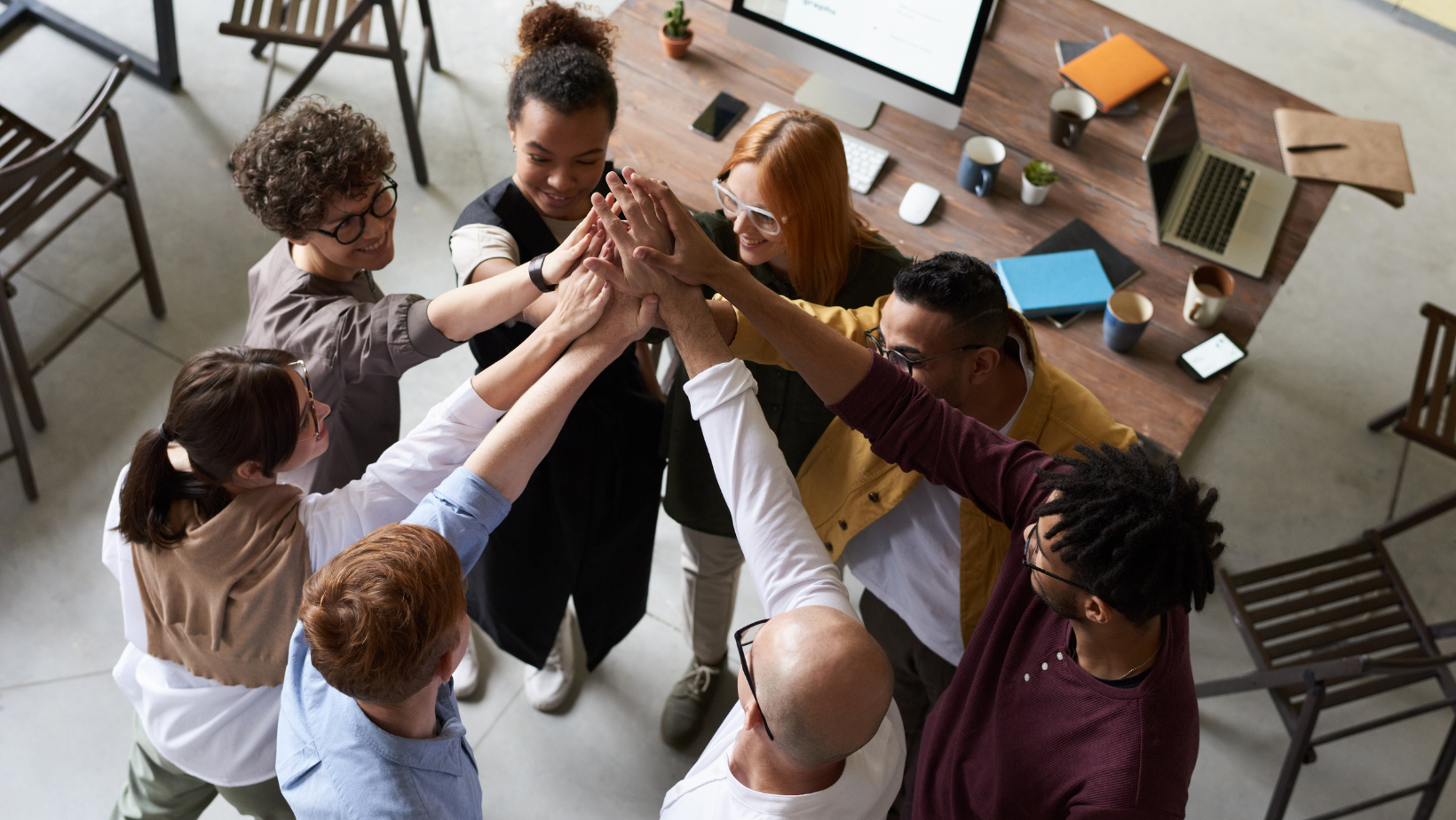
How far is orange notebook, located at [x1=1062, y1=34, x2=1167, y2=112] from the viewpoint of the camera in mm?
2930

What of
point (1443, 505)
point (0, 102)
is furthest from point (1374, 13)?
point (0, 102)

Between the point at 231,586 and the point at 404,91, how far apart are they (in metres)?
2.50

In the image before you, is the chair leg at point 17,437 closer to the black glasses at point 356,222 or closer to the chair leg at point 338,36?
the chair leg at point 338,36

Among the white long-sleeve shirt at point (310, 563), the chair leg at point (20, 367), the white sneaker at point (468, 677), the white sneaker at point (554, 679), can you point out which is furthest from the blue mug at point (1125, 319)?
the chair leg at point (20, 367)

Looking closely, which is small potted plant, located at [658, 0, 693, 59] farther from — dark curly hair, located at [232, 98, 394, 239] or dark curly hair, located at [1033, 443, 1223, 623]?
dark curly hair, located at [1033, 443, 1223, 623]

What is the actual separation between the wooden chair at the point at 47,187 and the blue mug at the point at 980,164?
7.62ft

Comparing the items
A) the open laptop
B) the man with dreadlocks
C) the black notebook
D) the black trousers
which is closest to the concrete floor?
the black trousers

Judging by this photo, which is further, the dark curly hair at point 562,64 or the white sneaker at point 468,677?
the white sneaker at point 468,677

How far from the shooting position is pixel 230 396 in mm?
1592

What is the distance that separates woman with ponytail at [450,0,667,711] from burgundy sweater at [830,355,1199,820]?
29.5 inches

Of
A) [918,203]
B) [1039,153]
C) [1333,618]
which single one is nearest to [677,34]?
[918,203]

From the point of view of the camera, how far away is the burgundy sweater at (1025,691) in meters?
1.48

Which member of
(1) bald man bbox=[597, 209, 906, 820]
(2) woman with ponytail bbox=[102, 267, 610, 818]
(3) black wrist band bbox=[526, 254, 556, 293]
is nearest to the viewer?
(1) bald man bbox=[597, 209, 906, 820]

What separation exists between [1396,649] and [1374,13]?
130 inches
